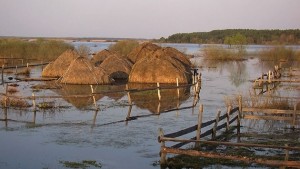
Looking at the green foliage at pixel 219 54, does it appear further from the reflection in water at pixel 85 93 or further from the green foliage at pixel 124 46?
the reflection in water at pixel 85 93

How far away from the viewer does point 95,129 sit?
1645cm

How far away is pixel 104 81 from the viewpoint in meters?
31.0

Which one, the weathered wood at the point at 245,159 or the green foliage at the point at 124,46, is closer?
the weathered wood at the point at 245,159

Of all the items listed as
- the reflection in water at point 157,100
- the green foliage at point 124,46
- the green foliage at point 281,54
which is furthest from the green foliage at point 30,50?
the green foliage at point 281,54

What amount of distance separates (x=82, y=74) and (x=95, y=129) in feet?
47.8

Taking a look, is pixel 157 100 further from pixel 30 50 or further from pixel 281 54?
pixel 281 54

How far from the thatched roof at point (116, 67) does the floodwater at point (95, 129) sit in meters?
8.55

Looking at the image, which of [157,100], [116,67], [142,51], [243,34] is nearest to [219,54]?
[142,51]

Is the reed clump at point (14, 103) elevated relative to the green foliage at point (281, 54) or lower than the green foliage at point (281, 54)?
lower

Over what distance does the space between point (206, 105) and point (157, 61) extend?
34.6 feet

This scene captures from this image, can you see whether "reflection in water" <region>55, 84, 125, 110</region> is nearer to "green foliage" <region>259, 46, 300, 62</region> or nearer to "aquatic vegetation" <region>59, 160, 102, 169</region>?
"aquatic vegetation" <region>59, 160, 102, 169</region>

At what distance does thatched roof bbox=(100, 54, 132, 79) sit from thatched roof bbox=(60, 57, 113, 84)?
4.23 meters

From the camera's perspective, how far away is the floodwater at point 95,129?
488 inches

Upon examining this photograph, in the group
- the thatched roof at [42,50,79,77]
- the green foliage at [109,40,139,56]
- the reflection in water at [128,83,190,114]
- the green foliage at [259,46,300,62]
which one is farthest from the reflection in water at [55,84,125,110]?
the green foliage at [259,46,300,62]
